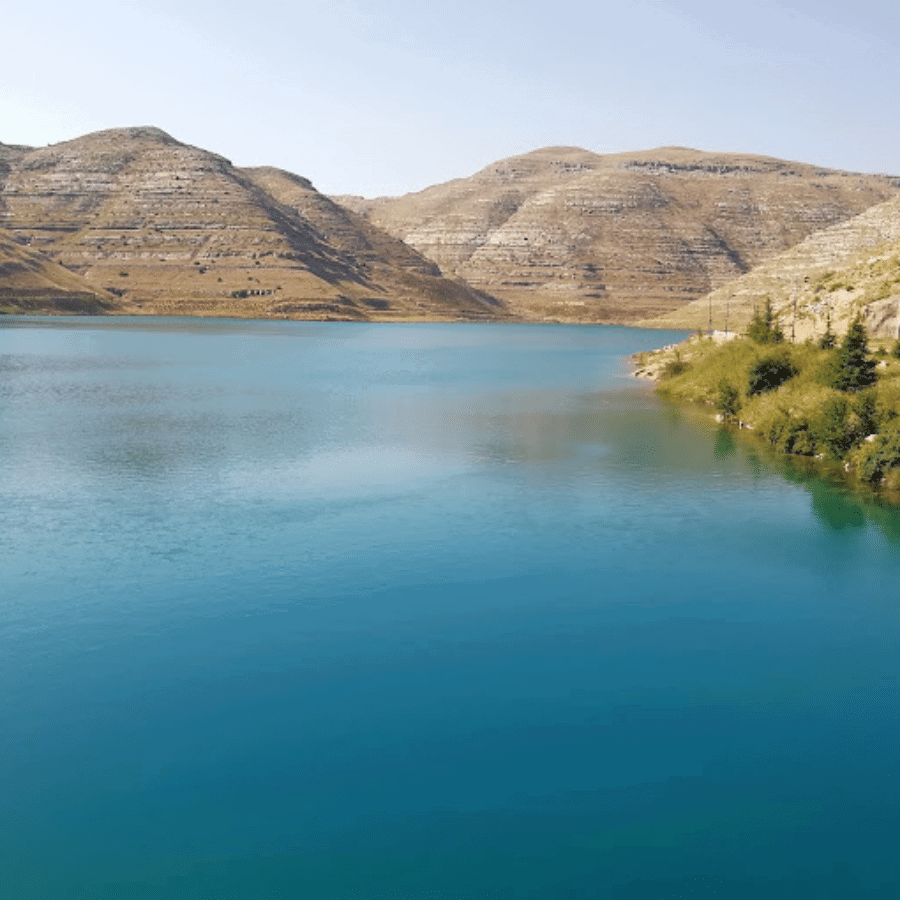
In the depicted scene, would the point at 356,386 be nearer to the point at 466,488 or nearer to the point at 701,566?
the point at 466,488

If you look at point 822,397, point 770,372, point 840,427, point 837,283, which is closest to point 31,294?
point 837,283

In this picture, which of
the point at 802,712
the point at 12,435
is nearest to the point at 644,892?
the point at 802,712

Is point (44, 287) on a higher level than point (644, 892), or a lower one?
higher

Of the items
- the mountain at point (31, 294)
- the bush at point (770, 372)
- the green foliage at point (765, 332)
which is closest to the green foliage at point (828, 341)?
the bush at point (770, 372)

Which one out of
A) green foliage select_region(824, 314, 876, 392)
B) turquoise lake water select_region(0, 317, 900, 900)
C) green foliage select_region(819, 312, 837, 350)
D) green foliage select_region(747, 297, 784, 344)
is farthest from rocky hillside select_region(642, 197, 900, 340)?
turquoise lake water select_region(0, 317, 900, 900)

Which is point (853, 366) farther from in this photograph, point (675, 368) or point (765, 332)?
point (675, 368)

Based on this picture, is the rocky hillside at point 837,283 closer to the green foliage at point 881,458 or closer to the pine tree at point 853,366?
the pine tree at point 853,366
